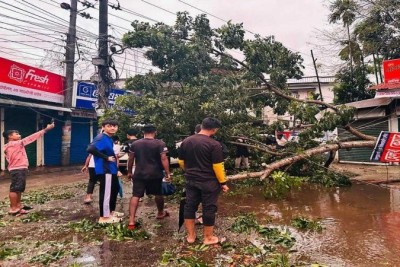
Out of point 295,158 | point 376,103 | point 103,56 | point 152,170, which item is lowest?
point 152,170

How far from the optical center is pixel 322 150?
8.94m

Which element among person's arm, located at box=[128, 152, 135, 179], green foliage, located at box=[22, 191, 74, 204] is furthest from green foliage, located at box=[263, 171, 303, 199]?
green foliage, located at box=[22, 191, 74, 204]

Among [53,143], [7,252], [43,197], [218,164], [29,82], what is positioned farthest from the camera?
[53,143]

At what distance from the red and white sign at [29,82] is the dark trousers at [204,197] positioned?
37.4 ft

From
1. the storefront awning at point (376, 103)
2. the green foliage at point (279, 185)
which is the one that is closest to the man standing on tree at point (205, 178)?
the green foliage at point (279, 185)

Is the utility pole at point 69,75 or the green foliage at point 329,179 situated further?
the utility pole at point 69,75

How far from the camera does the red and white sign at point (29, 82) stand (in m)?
13.3

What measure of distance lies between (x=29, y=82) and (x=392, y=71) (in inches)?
555

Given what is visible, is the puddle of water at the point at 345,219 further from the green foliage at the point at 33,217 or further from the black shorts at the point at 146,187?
the green foliage at the point at 33,217

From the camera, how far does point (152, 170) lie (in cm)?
541

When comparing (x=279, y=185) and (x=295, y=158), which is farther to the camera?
(x=295, y=158)

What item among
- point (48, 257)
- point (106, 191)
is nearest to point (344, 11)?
point (106, 191)

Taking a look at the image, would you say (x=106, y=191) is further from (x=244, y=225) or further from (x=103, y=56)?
(x=103, y=56)

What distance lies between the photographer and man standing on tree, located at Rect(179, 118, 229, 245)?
4.54m
